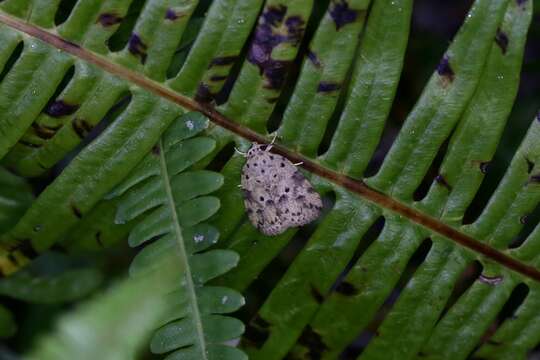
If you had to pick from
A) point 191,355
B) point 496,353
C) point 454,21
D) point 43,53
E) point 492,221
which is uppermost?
point 454,21

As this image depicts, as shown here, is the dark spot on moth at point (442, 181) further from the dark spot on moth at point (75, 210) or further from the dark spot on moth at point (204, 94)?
the dark spot on moth at point (75, 210)

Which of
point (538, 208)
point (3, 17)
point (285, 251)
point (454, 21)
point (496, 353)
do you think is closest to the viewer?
point (3, 17)

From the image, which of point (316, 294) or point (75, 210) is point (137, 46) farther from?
point (316, 294)

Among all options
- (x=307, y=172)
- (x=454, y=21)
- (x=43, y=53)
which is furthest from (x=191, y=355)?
(x=454, y=21)

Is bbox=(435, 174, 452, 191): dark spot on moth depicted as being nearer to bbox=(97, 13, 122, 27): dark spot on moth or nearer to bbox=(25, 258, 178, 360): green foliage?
bbox=(97, 13, 122, 27): dark spot on moth

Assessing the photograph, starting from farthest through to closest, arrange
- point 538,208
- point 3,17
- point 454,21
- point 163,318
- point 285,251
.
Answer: point 454,21 → point 285,251 → point 538,208 → point 3,17 → point 163,318

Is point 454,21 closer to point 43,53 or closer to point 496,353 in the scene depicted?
point 496,353

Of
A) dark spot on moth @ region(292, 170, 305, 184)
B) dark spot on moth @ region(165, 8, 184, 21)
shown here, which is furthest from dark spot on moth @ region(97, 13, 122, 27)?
dark spot on moth @ region(292, 170, 305, 184)

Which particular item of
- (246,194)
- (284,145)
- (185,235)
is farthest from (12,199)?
(284,145)
